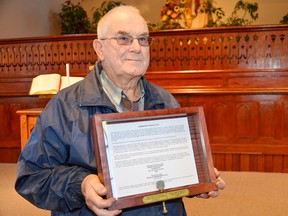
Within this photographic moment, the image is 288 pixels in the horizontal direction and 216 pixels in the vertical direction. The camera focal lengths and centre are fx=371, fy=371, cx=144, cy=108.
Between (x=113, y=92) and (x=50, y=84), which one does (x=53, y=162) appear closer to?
(x=113, y=92)

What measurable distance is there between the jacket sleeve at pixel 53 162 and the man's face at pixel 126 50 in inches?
9.5

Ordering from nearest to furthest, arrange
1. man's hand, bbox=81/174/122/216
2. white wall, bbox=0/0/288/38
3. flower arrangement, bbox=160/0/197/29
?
man's hand, bbox=81/174/122/216 < flower arrangement, bbox=160/0/197/29 < white wall, bbox=0/0/288/38

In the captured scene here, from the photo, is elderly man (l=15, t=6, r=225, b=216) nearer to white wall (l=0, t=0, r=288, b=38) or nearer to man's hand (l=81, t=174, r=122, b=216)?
man's hand (l=81, t=174, r=122, b=216)

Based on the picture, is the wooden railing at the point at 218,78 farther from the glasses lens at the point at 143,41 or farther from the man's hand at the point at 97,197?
the man's hand at the point at 97,197

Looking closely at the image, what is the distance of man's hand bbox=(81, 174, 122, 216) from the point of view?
102 centimetres

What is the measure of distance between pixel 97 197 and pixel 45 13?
6.97m

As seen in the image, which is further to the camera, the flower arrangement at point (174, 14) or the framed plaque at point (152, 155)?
the flower arrangement at point (174, 14)

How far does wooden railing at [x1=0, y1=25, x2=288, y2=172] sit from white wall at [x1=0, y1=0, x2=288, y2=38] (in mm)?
1360

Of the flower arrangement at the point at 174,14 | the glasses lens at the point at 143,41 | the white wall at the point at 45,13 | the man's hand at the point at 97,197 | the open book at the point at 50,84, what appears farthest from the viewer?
the white wall at the point at 45,13

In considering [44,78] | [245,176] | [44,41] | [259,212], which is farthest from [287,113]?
[44,41]

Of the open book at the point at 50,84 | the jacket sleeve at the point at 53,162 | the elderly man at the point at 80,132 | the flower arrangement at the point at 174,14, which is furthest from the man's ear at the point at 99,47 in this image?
the flower arrangement at the point at 174,14

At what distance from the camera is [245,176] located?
4.21 meters

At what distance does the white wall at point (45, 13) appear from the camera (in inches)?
247

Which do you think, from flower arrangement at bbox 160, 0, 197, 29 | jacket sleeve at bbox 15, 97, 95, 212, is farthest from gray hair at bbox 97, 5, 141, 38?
flower arrangement at bbox 160, 0, 197, 29
